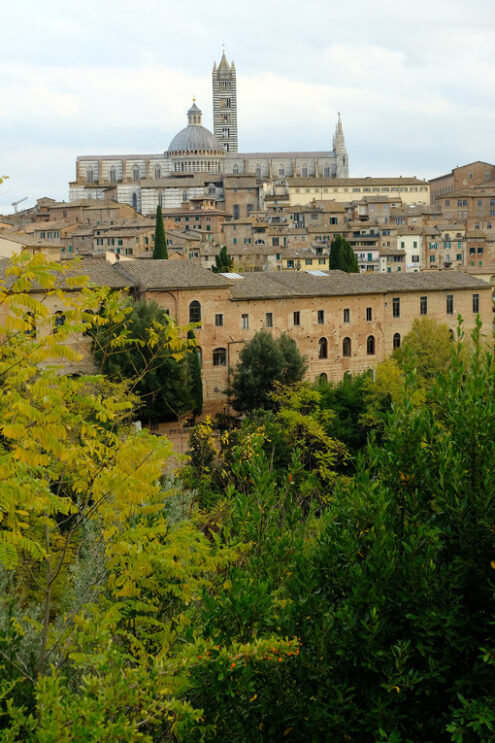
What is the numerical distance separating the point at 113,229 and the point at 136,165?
5291cm

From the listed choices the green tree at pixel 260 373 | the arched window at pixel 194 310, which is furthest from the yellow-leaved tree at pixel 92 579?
the arched window at pixel 194 310

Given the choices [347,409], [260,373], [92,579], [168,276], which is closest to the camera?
[92,579]

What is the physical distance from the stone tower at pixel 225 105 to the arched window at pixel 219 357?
109m

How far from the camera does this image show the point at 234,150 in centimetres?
13888

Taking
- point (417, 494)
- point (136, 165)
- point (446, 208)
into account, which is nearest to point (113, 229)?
point (446, 208)

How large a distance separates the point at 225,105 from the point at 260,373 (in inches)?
4546

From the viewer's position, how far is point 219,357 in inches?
1313

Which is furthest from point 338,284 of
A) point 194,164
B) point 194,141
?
point 194,141

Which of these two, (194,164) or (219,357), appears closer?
(219,357)

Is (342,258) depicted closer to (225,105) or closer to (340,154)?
(340,154)

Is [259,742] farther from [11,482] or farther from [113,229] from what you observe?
[113,229]

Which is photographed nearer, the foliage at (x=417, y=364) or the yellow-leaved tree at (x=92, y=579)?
the yellow-leaved tree at (x=92, y=579)

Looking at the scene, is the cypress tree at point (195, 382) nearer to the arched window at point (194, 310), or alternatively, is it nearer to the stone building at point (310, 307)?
the stone building at point (310, 307)

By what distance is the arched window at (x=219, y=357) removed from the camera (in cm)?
3325
